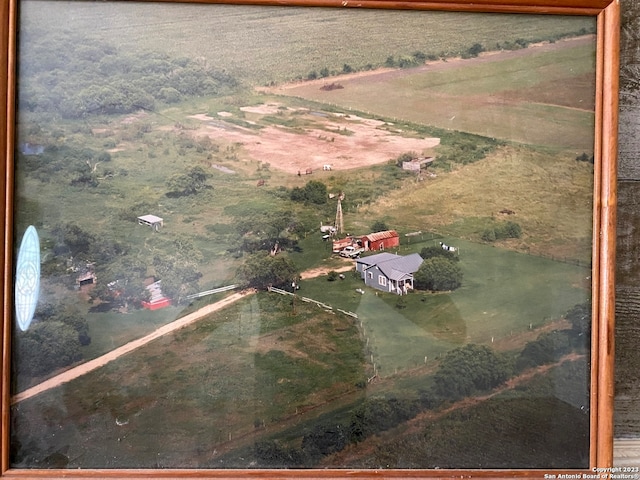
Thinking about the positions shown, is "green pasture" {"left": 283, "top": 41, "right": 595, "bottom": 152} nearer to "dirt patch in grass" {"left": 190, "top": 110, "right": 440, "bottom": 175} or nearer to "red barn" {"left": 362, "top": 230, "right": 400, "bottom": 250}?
"dirt patch in grass" {"left": 190, "top": 110, "right": 440, "bottom": 175}

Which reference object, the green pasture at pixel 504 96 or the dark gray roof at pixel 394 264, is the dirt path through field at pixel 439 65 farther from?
the dark gray roof at pixel 394 264

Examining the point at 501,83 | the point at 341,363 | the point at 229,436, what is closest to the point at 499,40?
the point at 501,83

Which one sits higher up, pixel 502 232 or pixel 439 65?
pixel 439 65

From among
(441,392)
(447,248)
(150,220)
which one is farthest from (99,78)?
(441,392)

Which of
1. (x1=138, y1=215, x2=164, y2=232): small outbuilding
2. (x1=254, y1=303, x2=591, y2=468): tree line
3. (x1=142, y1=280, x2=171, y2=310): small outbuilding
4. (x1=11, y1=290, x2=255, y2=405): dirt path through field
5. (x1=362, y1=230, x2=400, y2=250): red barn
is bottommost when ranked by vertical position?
(x1=254, y1=303, x2=591, y2=468): tree line

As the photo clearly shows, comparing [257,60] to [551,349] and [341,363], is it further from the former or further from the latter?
[551,349]

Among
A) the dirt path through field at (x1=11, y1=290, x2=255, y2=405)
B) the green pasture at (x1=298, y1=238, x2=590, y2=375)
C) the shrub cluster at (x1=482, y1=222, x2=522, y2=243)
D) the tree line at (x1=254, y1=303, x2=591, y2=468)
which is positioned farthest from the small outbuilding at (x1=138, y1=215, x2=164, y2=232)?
the shrub cluster at (x1=482, y1=222, x2=522, y2=243)

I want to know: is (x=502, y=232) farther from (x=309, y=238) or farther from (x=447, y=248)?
(x=309, y=238)
